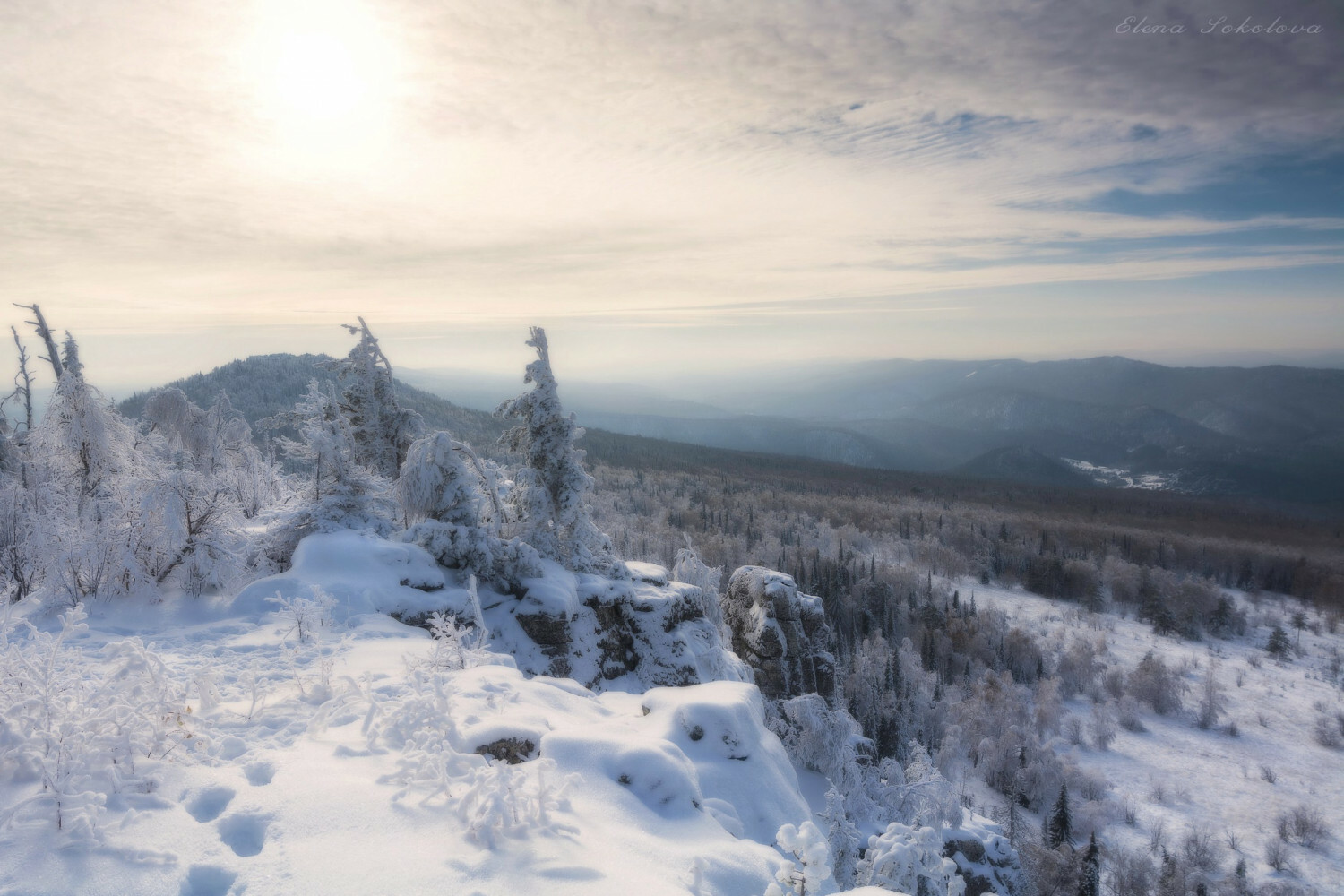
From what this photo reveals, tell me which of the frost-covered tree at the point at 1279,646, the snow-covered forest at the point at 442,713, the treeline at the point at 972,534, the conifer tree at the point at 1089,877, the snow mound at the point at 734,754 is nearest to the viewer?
the snow-covered forest at the point at 442,713

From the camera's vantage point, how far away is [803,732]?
54.7ft

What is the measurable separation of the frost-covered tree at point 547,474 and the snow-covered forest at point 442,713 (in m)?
0.09

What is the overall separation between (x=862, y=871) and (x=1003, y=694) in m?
56.6

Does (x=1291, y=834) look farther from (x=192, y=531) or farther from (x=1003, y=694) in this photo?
(x=192, y=531)

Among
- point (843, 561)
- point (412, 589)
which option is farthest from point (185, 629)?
point (843, 561)

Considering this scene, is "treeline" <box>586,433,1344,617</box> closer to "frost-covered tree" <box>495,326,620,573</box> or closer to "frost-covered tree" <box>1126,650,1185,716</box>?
"frost-covered tree" <box>1126,650,1185,716</box>

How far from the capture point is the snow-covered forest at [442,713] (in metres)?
4.42

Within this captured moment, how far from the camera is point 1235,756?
4991 cm

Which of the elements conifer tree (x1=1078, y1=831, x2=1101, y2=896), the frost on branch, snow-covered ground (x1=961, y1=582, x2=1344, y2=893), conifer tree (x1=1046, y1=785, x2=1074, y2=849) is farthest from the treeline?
the frost on branch

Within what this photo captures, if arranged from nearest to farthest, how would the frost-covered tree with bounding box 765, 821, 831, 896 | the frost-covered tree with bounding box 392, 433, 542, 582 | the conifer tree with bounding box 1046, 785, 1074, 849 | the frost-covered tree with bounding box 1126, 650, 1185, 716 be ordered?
the frost-covered tree with bounding box 765, 821, 831, 896, the frost-covered tree with bounding box 392, 433, 542, 582, the conifer tree with bounding box 1046, 785, 1074, 849, the frost-covered tree with bounding box 1126, 650, 1185, 716

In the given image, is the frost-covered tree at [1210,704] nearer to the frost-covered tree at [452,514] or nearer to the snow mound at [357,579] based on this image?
the frost-covered tree at [452,514]

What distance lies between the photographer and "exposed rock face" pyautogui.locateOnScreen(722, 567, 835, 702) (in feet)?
90.3

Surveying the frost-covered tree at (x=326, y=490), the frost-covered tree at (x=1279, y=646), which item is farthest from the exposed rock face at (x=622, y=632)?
the frost-covered tree at (x=1279, y=646)

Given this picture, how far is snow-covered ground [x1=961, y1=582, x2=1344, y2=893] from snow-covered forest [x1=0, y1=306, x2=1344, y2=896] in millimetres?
425
